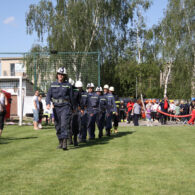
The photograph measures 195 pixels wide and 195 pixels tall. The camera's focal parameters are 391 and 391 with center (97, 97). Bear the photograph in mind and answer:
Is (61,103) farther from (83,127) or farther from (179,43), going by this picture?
(179,43)

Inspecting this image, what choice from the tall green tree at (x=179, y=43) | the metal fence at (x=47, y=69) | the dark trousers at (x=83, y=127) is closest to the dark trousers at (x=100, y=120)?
the dark trousers at (x=83, y=127)

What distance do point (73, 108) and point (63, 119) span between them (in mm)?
606

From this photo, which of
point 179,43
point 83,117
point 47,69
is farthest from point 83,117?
point 179,43

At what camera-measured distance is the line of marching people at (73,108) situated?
35.0 ft

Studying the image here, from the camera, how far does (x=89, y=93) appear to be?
13836 mm

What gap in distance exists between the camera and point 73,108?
437 inches

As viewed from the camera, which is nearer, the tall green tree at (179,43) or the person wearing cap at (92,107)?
the person wearing cap at (92,107)

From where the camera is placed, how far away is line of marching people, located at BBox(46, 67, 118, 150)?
10.7 metres

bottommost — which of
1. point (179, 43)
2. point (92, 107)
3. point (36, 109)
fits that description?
point (36, 109)

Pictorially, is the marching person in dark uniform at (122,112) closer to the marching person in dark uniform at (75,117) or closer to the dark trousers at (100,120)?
the dark trousers at (100,120)

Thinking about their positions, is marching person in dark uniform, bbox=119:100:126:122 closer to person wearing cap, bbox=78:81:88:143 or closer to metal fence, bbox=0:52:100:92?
metal fence, bbox=0:52:100:92

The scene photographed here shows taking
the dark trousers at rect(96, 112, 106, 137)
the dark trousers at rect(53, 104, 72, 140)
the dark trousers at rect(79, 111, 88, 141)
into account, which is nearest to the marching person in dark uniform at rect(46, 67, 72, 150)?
the dark trousers at rect(53, 104, 72, 140)

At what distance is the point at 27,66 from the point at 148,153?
20537 millimetres

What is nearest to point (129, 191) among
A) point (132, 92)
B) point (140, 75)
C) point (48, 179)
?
point (48, 179)
